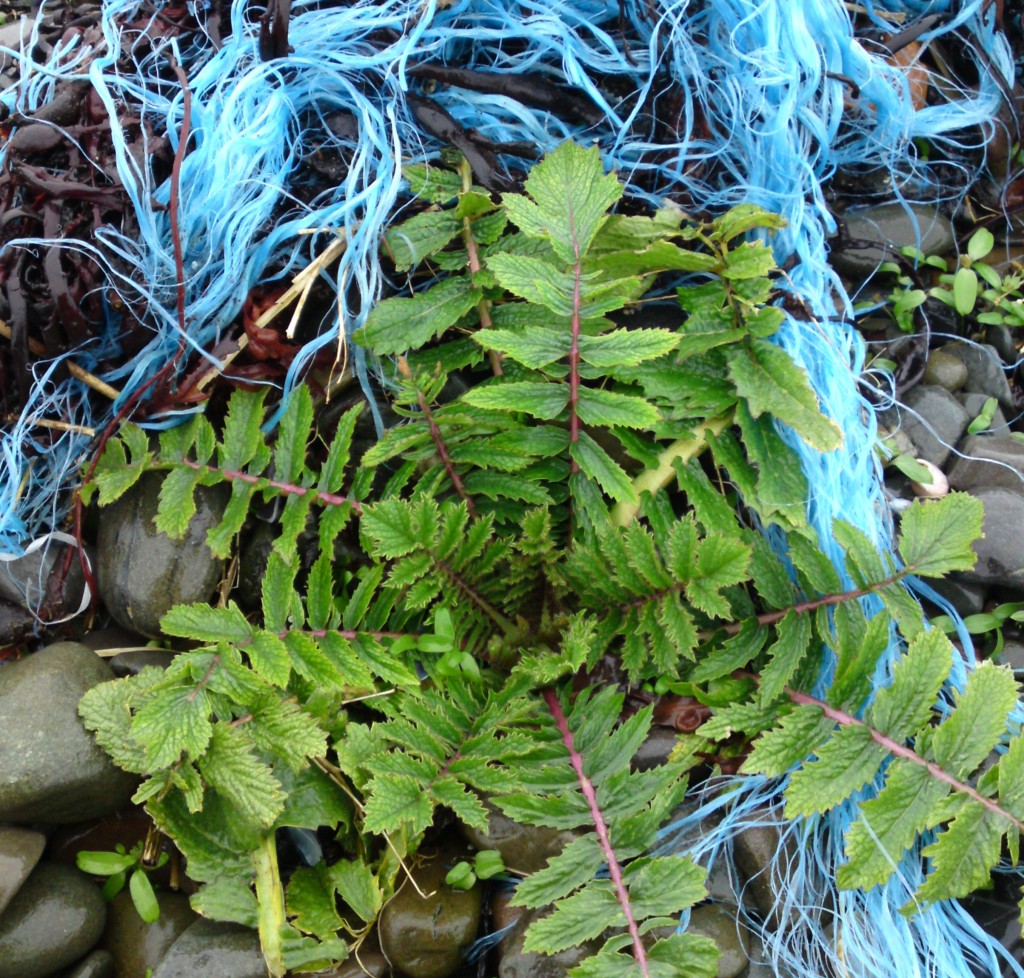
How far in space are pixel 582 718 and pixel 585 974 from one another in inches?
20.5

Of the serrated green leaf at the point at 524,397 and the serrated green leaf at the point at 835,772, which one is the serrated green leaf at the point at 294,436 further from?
the serrated green leaf at the point at 835,772

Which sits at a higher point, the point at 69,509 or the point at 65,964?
the point at 69,509

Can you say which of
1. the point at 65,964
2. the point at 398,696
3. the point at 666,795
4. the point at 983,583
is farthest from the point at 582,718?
the point at 65,964

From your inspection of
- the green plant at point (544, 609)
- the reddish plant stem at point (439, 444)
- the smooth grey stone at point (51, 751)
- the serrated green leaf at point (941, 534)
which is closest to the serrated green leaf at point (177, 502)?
the green plant at point (544, 609)

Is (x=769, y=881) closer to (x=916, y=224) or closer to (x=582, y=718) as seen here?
(x=582, y=718)

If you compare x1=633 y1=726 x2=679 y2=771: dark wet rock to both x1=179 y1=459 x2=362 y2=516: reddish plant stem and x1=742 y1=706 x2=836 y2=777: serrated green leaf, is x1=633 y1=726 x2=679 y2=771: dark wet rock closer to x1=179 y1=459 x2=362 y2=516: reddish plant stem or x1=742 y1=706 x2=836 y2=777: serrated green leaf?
x1=742 y1=706 x2=836 y2=777: serrated green leaf

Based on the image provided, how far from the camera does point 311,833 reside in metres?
2.02

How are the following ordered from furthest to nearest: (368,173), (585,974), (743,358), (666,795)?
1. (368,173)
2. (743,358)
3. (666,795)
4. (585,974)

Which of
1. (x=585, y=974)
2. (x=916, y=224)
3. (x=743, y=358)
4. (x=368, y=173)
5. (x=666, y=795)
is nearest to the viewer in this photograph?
(x=585, y=974)

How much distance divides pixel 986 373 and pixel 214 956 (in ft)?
7.30

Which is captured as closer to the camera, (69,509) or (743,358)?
(743,358)

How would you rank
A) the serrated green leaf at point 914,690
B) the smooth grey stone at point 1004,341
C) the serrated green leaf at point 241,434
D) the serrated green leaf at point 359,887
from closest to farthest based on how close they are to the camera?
1. the serrated green leaf at point 914,690
2. the serrated green leaf at point 359,887
3. the serrated green leaf at point 241,434
4. the smooth grey stone at point 1004,341

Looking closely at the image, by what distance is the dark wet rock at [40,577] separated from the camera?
2.13 m

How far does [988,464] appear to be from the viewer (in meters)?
2.17
